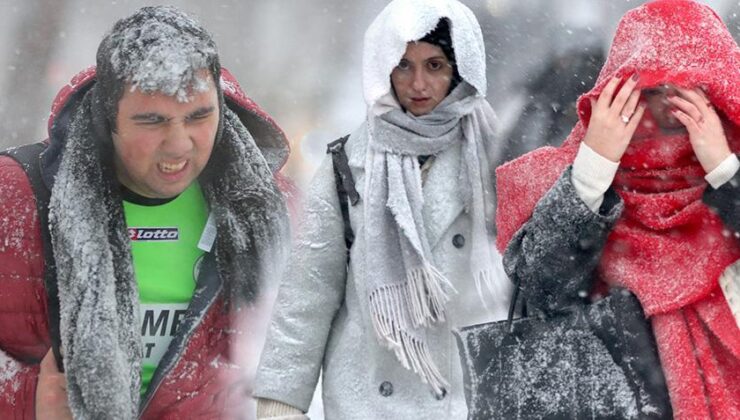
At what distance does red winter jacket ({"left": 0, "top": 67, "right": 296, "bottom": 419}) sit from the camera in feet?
15.2

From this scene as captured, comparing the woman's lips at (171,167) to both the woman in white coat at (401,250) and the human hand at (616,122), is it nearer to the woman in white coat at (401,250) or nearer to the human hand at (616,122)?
the woman in white coat at (401,250)

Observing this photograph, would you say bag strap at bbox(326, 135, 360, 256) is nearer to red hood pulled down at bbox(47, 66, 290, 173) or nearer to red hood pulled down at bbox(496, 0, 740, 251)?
red hood pulled down at bbox(47, 66, 290, 173)

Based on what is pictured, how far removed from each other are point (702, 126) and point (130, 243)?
1810mm

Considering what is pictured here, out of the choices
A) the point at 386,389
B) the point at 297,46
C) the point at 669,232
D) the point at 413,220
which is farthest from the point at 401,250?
the point at 297,46

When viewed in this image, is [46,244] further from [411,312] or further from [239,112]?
[411,312]

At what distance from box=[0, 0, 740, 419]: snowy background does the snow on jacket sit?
986 mm

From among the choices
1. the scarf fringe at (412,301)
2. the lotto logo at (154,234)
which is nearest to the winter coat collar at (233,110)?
the lotto logo at (154,234)

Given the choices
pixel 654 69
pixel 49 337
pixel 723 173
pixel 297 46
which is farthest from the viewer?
pixel 297 46

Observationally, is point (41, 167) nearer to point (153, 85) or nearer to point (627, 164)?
point (153, 85)

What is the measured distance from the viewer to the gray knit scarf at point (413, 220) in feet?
15.3

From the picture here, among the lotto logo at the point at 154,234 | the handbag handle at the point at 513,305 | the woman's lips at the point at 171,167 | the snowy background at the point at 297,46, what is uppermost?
the snowy background at the point at 297,46

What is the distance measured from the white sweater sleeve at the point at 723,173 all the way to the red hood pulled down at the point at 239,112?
1760mm

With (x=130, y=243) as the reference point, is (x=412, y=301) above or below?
below

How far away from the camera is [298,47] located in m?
10.8
